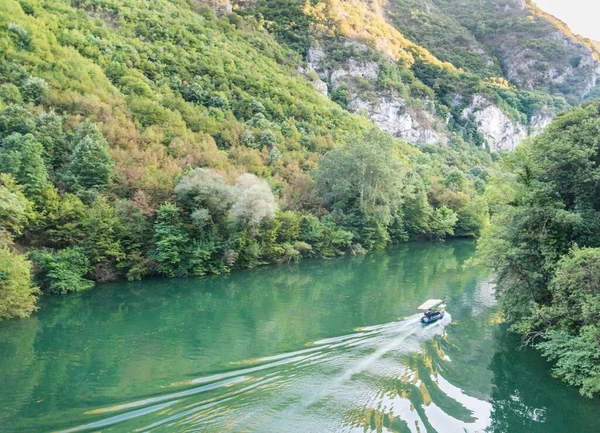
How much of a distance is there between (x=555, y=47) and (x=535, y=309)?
577ft

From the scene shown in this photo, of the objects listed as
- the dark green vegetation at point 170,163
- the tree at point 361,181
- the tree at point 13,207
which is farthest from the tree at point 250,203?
the tree at point 361,181

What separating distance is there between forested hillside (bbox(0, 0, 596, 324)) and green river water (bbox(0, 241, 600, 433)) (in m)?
5.52

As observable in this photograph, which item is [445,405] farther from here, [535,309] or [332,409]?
[535,309]

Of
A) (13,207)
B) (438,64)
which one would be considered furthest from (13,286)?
(438,64)

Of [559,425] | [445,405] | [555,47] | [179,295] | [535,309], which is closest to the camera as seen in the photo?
[559,425]

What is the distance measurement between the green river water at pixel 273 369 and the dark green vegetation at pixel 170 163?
5.51 metres

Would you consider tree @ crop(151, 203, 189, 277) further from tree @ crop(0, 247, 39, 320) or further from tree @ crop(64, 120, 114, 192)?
tree @ crop(0, 247, 39, 320)

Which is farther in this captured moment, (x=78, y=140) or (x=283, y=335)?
(x=78, y=140)

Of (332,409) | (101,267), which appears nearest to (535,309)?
(332,409)

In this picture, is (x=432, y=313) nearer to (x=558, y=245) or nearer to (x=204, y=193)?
(x=558, y=245)

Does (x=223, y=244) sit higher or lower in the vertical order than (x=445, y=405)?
lower

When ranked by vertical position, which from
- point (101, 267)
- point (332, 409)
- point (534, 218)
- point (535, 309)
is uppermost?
point (534, 218)

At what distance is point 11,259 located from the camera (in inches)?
891

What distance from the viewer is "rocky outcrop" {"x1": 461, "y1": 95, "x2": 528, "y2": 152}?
410 ft
